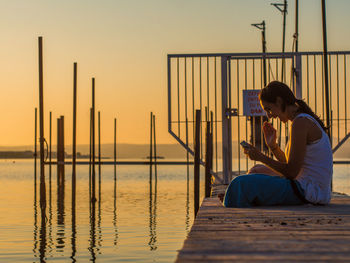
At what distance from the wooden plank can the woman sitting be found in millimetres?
200

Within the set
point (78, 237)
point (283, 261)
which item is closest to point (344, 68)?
point (78, 237)

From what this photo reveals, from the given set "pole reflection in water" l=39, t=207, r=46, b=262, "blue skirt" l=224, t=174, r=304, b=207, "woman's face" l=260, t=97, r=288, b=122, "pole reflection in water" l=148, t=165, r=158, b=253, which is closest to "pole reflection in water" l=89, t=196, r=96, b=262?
"pole reflection in water" l=39, t=207, r=46, b=262

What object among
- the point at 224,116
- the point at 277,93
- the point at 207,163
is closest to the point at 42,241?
the point at 207,163

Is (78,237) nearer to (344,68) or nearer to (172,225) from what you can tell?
(172,225)

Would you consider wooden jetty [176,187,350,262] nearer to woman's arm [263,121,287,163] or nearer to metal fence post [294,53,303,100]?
woman's arm [263,121,287,163]

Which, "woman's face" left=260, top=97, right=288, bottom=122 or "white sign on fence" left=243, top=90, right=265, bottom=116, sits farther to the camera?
"white sign on fence" left=243, top=90, right=265, bottom=116

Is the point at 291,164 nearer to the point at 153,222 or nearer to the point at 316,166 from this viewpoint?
the point at 316,166

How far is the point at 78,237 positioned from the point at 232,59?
4.45 metres

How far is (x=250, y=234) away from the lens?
4.19 metres

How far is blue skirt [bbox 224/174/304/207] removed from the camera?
19.7ft

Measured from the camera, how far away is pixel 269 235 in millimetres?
4137

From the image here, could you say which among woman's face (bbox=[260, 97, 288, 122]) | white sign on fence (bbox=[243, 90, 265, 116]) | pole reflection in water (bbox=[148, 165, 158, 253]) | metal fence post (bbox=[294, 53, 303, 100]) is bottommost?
pole reflection in water (bbox=[148, 165, 158, 253])

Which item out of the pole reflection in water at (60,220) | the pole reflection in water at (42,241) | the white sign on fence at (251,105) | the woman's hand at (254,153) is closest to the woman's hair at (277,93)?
the woman's hand at (254,153)

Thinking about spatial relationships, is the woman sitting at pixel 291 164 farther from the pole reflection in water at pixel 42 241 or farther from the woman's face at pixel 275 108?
the pole reflection in water at pixel 42 241
